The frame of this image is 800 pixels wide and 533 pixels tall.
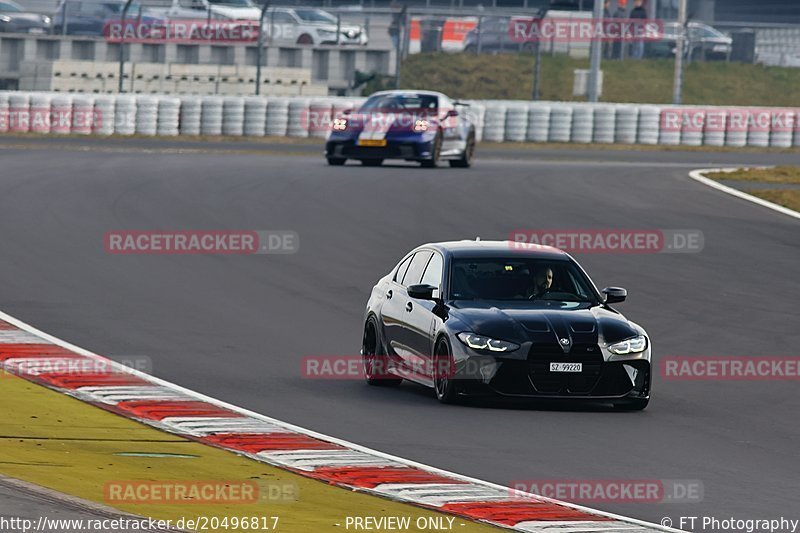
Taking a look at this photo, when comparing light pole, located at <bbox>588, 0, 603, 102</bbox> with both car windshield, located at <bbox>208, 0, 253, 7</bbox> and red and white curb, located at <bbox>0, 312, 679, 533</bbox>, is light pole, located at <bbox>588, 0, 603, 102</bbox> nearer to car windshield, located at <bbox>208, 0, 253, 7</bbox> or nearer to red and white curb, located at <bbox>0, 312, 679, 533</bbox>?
car windshield, located at <bbox>208, 0, 253, 7</bbox>

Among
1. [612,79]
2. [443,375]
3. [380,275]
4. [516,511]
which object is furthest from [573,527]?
[612,79]

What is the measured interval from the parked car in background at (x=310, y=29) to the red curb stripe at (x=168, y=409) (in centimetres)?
4022

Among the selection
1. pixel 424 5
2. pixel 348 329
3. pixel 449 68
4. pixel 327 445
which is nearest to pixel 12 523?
pixel 327 445

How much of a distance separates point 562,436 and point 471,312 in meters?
1.59

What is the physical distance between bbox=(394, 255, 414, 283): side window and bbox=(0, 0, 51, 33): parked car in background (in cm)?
3602

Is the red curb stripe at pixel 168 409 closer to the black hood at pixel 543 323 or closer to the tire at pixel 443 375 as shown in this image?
the tire at pixel 443 375

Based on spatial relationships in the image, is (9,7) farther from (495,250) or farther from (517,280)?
(517,280)

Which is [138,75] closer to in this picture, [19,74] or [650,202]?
[19,74]

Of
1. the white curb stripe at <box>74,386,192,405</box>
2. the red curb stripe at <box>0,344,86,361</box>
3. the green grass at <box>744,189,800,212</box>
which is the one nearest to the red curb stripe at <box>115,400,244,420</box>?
the white curb stripe at <box>74,386,192,405</box>

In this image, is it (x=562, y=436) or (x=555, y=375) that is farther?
(x=555, y=375)

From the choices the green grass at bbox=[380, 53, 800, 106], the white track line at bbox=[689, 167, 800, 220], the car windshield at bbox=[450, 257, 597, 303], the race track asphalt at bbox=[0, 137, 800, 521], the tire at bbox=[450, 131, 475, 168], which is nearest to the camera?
the race track asphalt at bbox=[0, 137, 800, 521]

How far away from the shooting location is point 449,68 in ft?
197

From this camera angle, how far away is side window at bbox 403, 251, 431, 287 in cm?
1383

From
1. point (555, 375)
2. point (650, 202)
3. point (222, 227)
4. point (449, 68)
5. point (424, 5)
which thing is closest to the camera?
point (555, 375)
